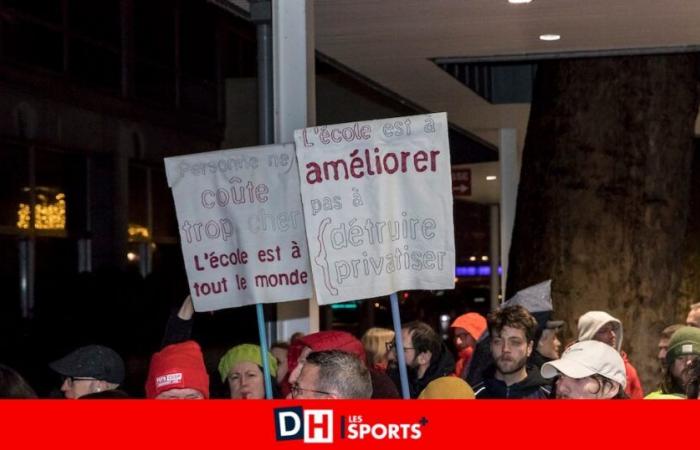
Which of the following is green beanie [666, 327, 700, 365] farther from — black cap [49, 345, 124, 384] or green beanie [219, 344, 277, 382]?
black cap [49, 345, 124, 384]

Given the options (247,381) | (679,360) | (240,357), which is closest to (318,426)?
(247,381)

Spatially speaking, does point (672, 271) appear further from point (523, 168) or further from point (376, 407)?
point (376, 407)

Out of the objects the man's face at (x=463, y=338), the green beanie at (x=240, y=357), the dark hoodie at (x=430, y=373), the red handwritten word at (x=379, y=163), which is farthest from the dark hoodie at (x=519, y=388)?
the man's face at (x=463, y=338)

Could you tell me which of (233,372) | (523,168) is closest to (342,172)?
(233,372)

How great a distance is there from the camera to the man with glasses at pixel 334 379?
578 cm

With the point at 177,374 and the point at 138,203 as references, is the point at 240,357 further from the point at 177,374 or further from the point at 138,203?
the point at 138,203

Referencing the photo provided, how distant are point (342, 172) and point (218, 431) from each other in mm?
3829

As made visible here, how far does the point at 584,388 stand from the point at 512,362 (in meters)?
1.96

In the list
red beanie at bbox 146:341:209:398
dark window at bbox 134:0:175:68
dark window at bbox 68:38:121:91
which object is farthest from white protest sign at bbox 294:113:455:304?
dark window at bbox 134:0:175:68

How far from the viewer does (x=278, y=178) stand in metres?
8.51

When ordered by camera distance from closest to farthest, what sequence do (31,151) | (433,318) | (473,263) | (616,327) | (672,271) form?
(616,327) < (672,271) < (31,151) < (433,318) < (473,263)

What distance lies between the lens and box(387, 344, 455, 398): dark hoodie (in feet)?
32.2

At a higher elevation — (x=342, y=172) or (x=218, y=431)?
(x=342, y=172)

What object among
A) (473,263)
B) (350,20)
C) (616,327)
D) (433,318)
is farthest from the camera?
(473,263)
